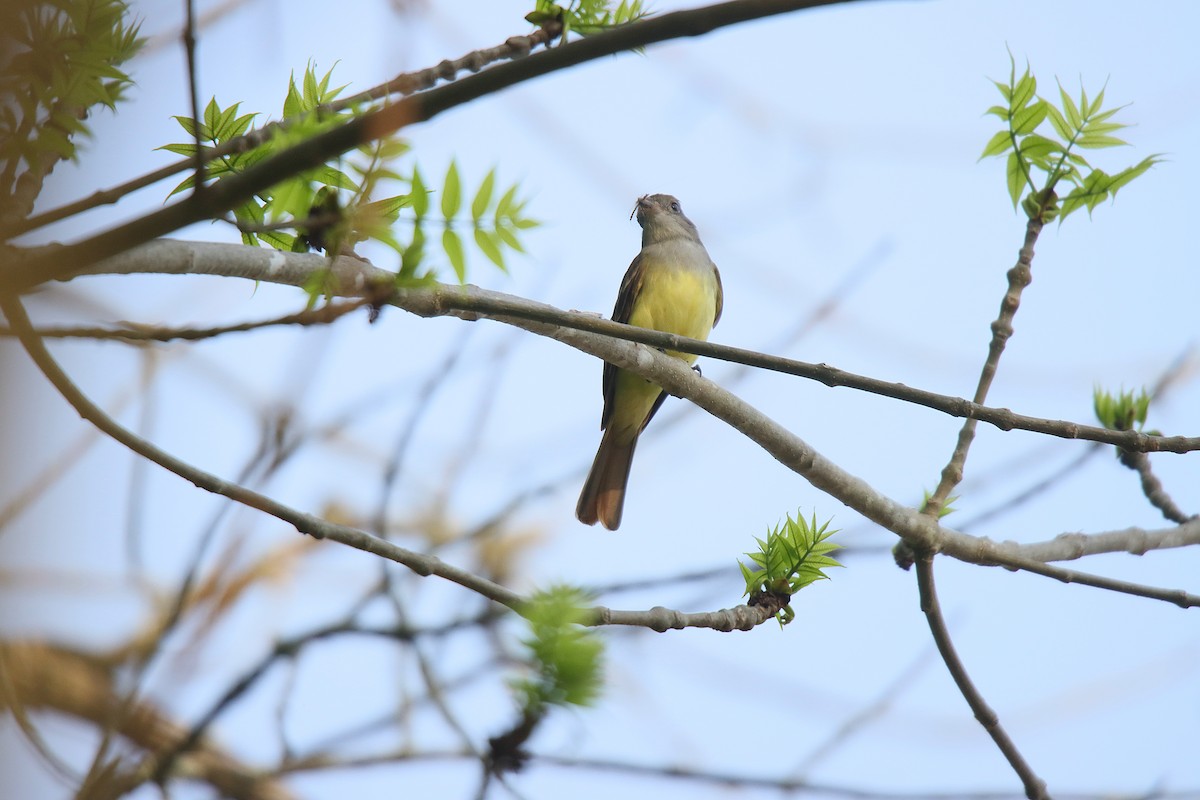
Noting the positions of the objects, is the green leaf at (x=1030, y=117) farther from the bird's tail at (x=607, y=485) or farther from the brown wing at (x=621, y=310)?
the bird's tail at (x=607, y=485)

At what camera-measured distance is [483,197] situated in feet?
6.79

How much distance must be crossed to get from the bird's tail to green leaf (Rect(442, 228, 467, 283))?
14.3 ft

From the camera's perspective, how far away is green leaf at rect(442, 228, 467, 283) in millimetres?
1984

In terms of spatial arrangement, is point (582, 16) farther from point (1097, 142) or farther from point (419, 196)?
point (1097, 142)

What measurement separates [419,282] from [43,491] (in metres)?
1.10

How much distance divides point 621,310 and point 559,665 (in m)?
5.08

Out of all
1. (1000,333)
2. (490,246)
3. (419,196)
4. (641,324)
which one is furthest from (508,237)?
(641,324)

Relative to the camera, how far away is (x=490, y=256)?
2.09 meters

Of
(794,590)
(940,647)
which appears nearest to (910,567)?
(940,647)

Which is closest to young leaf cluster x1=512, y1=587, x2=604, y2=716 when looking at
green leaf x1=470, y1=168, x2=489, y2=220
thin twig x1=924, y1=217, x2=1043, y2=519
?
green leaf x1=470, y1=168, x2=489, y2=220

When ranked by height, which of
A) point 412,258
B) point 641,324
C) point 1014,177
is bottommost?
point 412,258

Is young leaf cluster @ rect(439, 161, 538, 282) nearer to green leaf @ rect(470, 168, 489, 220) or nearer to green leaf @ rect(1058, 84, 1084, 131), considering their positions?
green leaf @ rect(470, 168, 489, 220)

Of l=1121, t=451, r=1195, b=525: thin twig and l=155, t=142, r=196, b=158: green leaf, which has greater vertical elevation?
l=1121, t=451, r=1195, b=525: thin twig

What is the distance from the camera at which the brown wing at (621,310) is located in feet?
21.1
